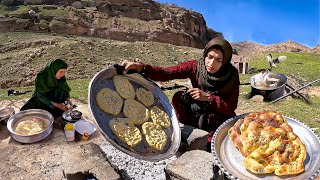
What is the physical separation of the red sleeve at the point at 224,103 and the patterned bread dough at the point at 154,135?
76cm

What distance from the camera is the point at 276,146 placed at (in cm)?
257

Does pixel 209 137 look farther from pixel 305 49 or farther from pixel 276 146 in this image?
pixel 305 49

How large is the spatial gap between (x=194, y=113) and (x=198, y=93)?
679 mm

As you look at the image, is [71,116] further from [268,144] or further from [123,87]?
[268,144]

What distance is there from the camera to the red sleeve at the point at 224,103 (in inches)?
142

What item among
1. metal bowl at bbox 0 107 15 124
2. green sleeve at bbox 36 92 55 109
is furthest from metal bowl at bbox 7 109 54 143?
metal bowl at bbox 0 107 15 124

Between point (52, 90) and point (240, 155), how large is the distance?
4050 millimetres

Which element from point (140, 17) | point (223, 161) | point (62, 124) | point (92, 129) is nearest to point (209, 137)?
point (223, 161)

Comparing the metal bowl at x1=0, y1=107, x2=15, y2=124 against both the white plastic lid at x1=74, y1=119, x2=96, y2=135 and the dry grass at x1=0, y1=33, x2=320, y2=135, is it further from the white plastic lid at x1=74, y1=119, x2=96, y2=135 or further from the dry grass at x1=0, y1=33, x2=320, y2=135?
the dry grass at x1=0, y1=33, x2=320, y2=135

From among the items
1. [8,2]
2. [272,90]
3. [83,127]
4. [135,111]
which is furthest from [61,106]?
[8,2]

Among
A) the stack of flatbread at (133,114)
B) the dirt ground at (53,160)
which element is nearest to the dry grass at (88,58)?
the dirt ground at (53,160)

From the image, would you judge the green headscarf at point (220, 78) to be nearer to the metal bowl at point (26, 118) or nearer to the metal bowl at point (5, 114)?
the metal bowl at point (26, 118)

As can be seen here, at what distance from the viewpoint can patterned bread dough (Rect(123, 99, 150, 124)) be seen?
303cm

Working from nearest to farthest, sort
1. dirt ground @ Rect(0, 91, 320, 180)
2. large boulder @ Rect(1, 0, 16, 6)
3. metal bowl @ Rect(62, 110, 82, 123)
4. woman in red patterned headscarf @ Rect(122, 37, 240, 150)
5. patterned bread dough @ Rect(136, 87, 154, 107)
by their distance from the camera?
1. patterned bread dough @ Rect(136, 87, 154, 107)
2. woman in red patterned headscarf @ Rect(122, 37, 240, 150)
3. dirt ground @ Rect(0, 91, 320, 180)
4. metal bowl @ Rect(62, 110, 82, 123)
5. large boulder @ Rect(1, 0, 16, 6)
